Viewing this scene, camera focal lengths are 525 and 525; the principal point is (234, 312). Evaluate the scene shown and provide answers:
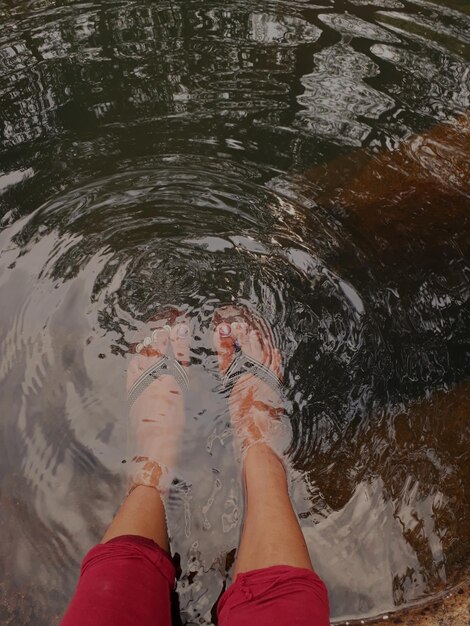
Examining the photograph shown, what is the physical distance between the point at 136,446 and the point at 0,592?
2.41ft

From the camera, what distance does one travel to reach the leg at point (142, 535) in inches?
58.2

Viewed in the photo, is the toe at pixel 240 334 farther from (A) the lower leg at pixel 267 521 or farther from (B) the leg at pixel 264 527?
(A) the lower leg at pixel 267 521

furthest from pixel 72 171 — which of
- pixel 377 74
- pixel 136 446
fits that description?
pixel 377 74

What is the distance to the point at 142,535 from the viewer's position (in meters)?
1.79

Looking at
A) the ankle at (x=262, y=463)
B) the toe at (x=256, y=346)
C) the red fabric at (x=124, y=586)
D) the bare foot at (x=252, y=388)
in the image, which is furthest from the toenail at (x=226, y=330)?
the red fabric at (x=124, y=586)

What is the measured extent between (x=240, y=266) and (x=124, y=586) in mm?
1849

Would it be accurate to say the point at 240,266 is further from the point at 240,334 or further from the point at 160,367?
the point at 160,367

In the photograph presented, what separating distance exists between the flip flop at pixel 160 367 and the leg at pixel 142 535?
0.05 feet

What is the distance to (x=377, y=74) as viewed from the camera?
427cm

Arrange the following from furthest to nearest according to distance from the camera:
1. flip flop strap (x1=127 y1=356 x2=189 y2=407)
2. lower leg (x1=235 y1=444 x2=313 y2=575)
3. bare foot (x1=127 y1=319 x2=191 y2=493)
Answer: flip flop strap (x1=127 y1=356 x2=189 y2=407)
bare foot (x1=127 y1=319 x2=191 y2=493)
lower leg (x1=235 y1=444 x2=313 y2=575)

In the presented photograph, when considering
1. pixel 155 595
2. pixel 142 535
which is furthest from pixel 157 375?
pixel 155 595

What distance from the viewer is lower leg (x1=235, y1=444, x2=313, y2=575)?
1668 mm

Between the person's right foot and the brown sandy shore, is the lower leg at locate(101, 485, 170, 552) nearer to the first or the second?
the person's right foot

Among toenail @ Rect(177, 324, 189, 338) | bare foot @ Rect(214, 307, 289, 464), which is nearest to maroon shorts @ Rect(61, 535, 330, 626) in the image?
bare foot @ Rect(214, 307, 289, 464)
